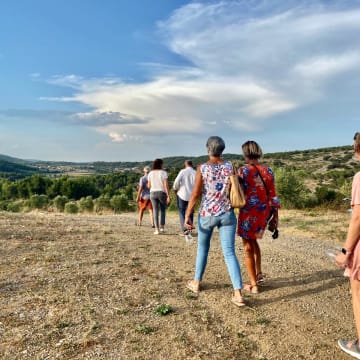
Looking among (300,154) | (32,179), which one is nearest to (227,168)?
(32,179)

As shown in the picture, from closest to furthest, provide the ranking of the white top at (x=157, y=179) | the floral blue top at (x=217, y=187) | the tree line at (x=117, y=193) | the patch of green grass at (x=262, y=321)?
the patch of green grass at (x=262, y=321) < the floral blue top at (x=217, y=187) < the white top at (x=157, y=179) < the tree line at (x=117, y=193)

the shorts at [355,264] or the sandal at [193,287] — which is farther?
the sandal at [193,287]

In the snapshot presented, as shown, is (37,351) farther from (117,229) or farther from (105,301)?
(117,229)

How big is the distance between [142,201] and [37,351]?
7913 millimetres

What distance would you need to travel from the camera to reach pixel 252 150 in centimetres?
517

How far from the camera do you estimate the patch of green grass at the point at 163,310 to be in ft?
15.6

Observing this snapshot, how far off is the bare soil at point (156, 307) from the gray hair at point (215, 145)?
2063 mm

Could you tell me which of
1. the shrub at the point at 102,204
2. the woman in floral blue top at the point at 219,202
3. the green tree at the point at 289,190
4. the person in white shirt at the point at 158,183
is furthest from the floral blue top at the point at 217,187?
the shrub at the point at 102,204

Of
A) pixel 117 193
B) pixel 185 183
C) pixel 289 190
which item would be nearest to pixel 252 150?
pixel 185 183

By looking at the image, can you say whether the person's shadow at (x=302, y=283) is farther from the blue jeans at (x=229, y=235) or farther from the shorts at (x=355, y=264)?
the shorts at (x=355, y=264)

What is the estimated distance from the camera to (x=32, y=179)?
7150cm

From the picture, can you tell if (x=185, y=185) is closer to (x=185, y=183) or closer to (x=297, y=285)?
(x=185, y=183)

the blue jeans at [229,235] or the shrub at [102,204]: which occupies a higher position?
the blue jeans at [229,235]

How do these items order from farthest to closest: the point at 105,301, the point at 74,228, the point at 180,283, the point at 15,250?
the point at 74,228, the point at 15,250, the point at 180,283, the point at 105,301
